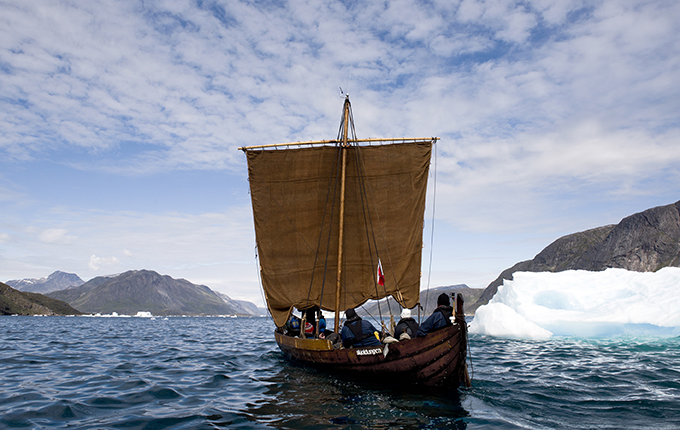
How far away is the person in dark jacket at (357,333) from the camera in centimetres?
1350

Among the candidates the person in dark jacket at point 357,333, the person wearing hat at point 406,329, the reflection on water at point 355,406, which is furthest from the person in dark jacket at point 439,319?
the person in dark jacket at point 357,333

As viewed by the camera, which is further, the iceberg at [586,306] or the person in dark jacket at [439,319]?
the iceberg at [586,306]

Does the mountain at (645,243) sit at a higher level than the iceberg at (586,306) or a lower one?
higher

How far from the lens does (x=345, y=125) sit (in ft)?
66.7

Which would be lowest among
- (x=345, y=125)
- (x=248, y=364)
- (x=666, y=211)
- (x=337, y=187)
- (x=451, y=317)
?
(x=248, y=364)

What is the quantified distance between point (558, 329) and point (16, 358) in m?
33.0

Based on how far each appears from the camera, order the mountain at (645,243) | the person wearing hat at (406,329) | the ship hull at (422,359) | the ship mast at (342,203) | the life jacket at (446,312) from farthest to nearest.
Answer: the mountain at (645,243) → the ship mast at (342,203) → the person wearing hat at (406,329) → the life jacket at (446,312) → the ship hull at (422,359)

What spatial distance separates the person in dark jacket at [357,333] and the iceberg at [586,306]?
67.8ft

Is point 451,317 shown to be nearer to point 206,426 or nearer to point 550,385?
point 550,385

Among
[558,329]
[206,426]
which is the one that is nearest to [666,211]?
[558,329]

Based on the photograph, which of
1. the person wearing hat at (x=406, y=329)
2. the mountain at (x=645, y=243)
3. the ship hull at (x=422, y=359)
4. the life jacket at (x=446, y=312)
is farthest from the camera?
the mountain at (x=645, y=243)

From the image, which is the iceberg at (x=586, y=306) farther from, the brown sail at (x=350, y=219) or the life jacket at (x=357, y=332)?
the life jacket at (x=357, y=332)

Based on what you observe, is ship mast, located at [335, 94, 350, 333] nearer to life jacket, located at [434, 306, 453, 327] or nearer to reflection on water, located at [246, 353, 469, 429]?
reflection on water, located at [246, 353, 469, 429]

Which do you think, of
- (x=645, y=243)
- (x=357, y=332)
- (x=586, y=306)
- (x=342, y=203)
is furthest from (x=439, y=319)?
(x=645, y=243)
